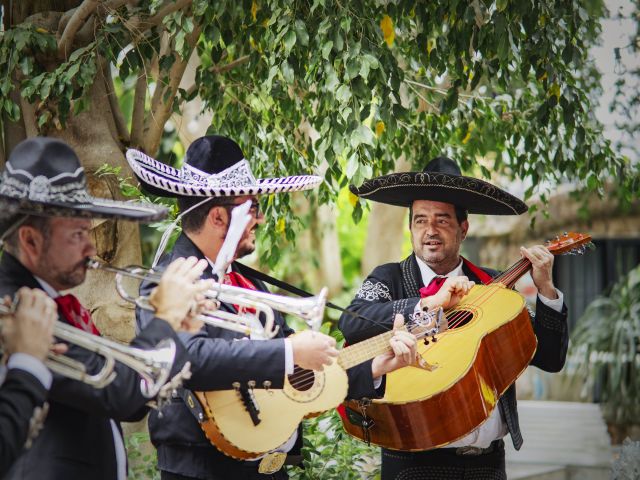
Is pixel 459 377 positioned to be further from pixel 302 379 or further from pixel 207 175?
pixel 207 175

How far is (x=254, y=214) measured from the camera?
3422 millimetres

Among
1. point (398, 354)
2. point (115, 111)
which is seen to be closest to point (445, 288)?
point (398, 354)

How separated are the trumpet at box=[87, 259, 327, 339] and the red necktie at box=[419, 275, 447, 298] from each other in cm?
113

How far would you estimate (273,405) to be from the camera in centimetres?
328

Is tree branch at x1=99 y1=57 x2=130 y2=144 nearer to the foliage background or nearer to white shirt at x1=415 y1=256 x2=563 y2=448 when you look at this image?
the foliage background

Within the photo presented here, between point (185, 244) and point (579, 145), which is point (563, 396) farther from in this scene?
point (185, 244)

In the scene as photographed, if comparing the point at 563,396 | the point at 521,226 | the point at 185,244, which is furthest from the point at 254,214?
the point at 521,226

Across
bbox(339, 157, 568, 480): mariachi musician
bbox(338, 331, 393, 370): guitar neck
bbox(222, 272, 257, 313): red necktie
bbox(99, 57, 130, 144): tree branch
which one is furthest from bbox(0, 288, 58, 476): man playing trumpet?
bbox(99, 57, 130, 144): tree branch

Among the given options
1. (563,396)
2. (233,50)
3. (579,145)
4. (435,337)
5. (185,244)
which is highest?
(233,50)

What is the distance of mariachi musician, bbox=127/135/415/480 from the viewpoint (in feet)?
10.0

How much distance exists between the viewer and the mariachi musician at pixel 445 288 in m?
3.91

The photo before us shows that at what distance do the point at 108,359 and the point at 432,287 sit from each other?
1.94 metres

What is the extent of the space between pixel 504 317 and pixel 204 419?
140 centimetres

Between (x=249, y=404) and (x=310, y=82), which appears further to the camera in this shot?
(x=310, y=82)
